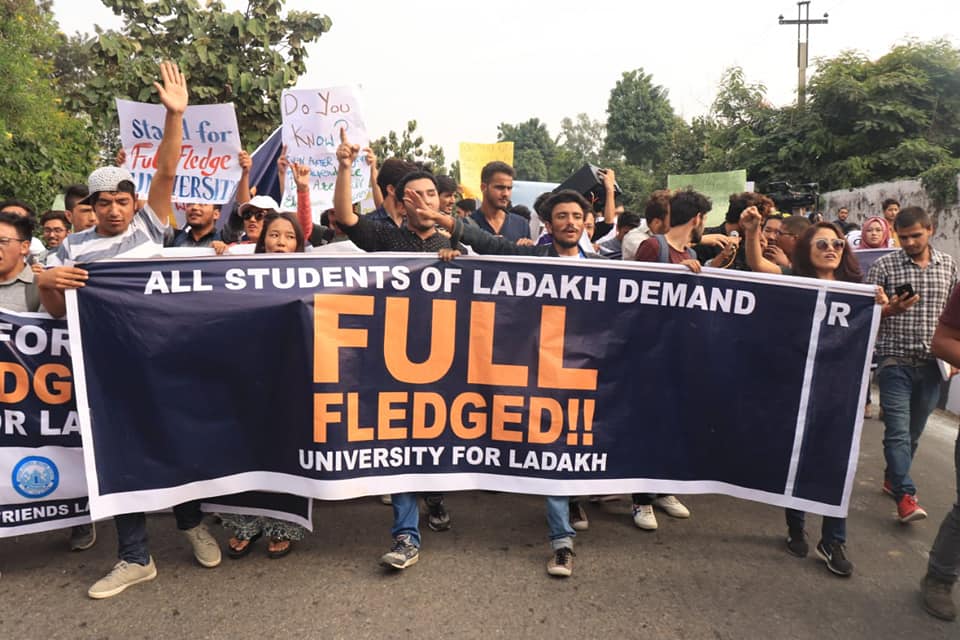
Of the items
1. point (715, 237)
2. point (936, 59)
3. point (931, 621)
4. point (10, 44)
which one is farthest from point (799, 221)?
point (10, 44)

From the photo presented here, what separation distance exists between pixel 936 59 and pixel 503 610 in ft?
69.4

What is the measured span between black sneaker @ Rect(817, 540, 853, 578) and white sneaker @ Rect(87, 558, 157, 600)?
3.33 metres

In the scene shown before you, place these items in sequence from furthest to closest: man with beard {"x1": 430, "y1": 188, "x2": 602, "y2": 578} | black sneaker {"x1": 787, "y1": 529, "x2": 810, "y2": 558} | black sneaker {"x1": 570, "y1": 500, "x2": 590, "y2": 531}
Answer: black sneaker {"x1": 570, "y1": 500, "x2": 590, "y2": 531} → black sneaker {"x1": 787, "y1": 529, "x2": 810, "y2": 558} → man with beard {"x1": 430, "y1": 188, "x2": 602, "y2": 578}

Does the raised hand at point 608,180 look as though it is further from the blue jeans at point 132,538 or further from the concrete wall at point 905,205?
the blue jeans at point 132,538

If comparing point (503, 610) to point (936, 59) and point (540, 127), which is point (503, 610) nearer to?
point (936, 59)

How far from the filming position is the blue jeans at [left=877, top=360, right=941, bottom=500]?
411cm

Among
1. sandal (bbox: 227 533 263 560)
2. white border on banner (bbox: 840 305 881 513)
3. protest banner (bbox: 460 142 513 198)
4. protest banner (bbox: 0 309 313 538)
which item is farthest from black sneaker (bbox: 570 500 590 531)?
protest banner (bbox: 460 142 513 198)

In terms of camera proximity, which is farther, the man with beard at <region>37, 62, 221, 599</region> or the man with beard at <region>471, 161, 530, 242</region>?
the man with beard at <region>471, 161, 530, 242</region>

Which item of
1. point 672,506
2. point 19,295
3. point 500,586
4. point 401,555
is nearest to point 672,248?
point 672,506

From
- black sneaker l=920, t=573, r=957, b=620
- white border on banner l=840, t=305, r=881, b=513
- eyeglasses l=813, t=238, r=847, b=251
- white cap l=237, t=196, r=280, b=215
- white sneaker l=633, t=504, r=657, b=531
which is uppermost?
white cap l=237, t=196, r=280, b=215

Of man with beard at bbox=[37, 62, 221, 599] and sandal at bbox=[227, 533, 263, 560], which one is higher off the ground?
man with beard at bbox=[37, 62, 221, 599]

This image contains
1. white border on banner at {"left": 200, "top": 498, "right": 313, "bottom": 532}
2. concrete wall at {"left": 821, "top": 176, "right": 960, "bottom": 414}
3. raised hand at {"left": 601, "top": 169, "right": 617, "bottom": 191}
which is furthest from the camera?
concrete wall at {"left": 821, "top": 176, "right": 960, "bottom": 414}

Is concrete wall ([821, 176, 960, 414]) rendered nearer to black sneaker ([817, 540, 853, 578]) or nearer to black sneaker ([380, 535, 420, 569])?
black sneaker ([817, 540, 853, 578])

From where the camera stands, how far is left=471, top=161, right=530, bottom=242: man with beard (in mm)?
5035
